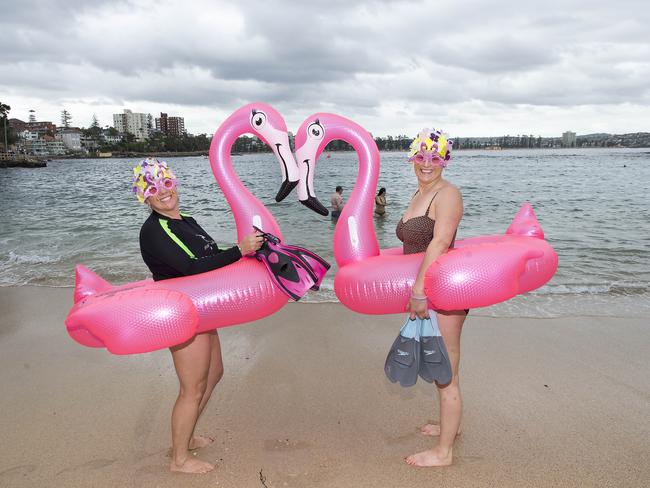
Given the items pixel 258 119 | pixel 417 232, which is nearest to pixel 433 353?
pixel 417 232

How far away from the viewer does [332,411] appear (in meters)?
3.51

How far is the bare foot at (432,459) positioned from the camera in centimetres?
285

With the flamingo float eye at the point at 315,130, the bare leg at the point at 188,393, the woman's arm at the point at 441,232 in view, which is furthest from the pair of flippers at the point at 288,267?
the flamingo float eye at the point at 315,130

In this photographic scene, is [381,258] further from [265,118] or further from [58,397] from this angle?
[58,397]

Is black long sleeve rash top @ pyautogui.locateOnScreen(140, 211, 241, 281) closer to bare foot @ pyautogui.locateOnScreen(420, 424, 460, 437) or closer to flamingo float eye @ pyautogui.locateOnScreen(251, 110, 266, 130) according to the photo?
flamingo float eye @ pyautogui.locateOnScreen(251, 110, 266, 130)

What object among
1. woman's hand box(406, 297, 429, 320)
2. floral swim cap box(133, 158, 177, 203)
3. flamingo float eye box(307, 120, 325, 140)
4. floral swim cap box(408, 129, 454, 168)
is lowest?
woman's hand box(406, 297, 429, 320)

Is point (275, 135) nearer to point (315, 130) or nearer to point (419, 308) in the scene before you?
point (315, 130)

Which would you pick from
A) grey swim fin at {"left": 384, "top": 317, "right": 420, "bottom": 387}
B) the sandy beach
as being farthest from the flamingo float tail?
grey swim fin at {"left": 384, "top": 317, "right": 420, "bottom": 387}

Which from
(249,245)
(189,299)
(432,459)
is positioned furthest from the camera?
(432,459)

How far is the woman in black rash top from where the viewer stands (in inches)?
101

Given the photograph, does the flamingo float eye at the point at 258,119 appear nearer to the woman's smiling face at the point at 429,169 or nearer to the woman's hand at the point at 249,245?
the woman's hand at the point at 249,245

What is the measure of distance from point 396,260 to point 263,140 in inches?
50.2

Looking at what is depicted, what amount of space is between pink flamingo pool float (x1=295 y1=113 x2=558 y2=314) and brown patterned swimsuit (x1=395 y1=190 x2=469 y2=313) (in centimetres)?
7

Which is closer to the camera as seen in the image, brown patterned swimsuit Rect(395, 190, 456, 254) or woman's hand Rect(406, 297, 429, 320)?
woman's hand Rect(406, 297, 429, 320)
